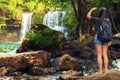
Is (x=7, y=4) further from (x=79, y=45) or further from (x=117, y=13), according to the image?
(x=79, y=45)

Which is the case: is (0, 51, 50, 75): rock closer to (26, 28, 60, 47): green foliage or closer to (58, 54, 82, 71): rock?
(58, 54, 82, 71): rock

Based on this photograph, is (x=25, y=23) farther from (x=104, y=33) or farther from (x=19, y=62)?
(x=104, y=33)

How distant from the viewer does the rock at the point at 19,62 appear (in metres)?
16.4

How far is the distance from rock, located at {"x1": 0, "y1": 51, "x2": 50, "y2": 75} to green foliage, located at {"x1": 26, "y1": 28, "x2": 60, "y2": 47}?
475cm

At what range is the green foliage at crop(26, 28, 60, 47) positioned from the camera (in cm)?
2189

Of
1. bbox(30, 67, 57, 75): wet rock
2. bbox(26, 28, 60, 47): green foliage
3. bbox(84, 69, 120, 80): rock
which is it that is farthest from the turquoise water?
bbox(84, 69, 120, 80): rock

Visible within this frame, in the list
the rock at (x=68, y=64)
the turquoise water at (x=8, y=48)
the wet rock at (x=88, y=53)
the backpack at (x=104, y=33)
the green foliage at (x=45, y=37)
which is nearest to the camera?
the backpack at (x=104, y=33)

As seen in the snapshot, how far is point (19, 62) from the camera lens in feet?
54.3

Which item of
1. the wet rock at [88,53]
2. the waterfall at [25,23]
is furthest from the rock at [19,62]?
the waterfall at [25,23]

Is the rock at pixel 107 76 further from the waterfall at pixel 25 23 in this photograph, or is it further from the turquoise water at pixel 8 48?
the waterfall at pixel 25 23

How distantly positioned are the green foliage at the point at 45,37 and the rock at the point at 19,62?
4.75 meters

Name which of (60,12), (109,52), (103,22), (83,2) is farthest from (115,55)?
(60,12)

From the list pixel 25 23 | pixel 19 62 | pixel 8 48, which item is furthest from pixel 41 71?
pixel 25 23

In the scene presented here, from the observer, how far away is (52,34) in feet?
73.6
